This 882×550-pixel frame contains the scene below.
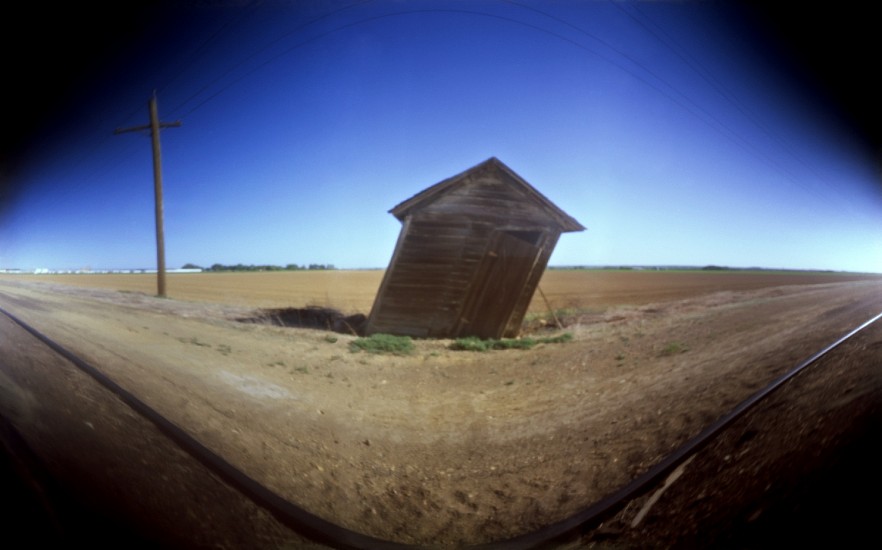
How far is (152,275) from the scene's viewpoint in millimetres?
1524

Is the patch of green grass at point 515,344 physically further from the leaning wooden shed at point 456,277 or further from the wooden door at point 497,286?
the leaning wooden shed at point 456,277

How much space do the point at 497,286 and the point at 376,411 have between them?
17.4ft

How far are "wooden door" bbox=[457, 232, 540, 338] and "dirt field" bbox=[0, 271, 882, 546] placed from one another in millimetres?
3711

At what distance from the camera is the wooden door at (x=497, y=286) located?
233 inches

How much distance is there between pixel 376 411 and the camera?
166cm

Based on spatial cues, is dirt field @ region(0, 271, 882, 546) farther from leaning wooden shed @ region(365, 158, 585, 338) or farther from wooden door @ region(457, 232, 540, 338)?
wooden door @ region(457, 232, 540, 338)

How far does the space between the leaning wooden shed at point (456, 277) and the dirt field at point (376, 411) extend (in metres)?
3.53

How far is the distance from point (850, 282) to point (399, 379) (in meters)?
5.49

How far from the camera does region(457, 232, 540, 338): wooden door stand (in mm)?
5922

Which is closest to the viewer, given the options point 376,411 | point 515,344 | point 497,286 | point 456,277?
point 376,411

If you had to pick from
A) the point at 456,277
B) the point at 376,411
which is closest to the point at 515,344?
the point at 456,277

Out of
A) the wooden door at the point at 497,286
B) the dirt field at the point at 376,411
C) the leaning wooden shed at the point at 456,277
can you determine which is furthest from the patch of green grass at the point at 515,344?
the dirt field at the point at 376,411

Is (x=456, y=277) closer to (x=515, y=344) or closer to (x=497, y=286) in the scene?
(x=497, y=286)

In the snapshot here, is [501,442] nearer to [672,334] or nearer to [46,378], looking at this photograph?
[46,378]
